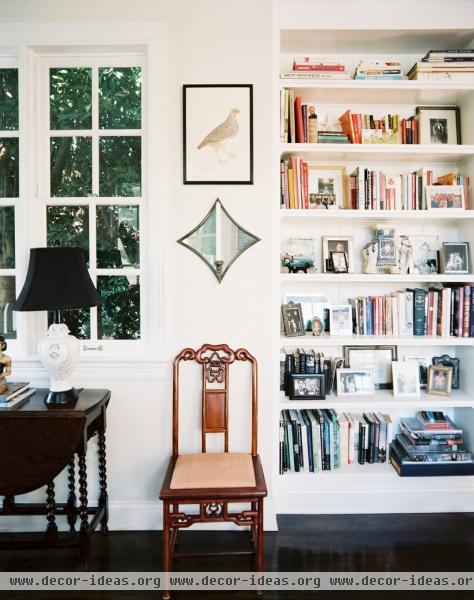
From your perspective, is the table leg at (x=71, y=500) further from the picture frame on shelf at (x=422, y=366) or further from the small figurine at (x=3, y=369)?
the picture frame on shelf at (x=422, y=366)

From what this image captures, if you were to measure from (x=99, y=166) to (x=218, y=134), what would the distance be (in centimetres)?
69

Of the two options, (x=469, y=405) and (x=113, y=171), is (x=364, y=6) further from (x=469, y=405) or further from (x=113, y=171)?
(x=469, y=405)

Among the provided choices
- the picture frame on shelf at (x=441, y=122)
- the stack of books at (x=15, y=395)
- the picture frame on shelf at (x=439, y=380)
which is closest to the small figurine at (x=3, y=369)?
the stack of books at (x=15, y=395)

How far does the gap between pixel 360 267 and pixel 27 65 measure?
86.1 inches

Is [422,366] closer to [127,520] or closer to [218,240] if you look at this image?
[218,240]

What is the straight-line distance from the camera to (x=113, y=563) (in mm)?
1862

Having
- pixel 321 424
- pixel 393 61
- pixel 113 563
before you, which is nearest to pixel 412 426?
pixel 321 424

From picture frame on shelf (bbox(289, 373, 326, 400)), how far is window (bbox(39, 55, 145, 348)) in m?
0.93

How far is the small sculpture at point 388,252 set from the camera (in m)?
2.31

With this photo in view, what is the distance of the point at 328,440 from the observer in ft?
7.43

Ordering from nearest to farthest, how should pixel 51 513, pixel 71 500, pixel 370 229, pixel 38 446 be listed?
1. pixel 38 446
2. pixel 51 513
3. pixel 71 500
4. pixel 370 229

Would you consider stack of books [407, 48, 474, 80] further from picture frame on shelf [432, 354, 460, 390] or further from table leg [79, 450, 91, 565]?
table leg [79, 450, 91, 565]

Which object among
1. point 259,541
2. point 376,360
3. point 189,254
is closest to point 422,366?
point 376,360

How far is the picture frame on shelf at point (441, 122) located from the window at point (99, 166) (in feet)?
5.48
